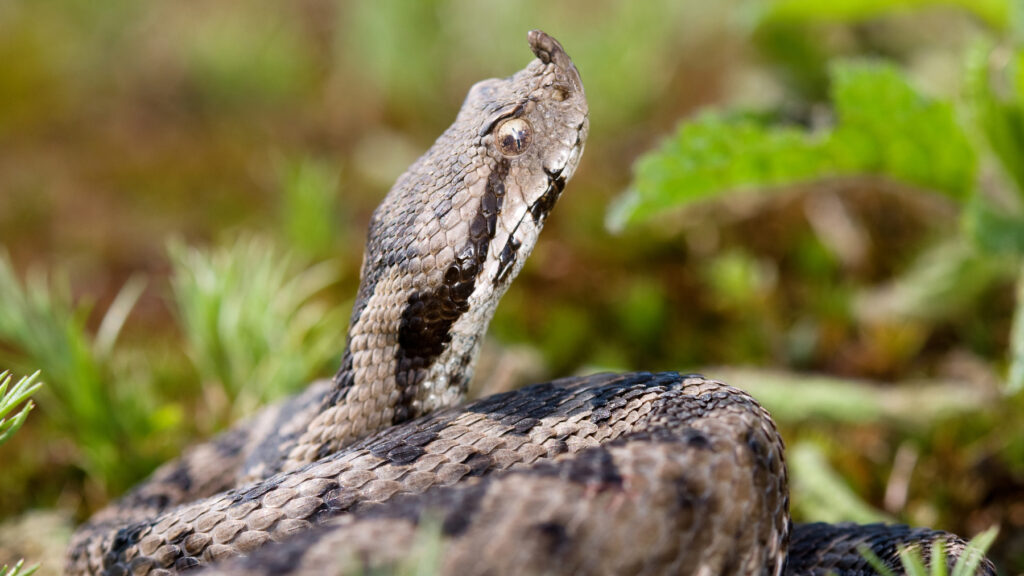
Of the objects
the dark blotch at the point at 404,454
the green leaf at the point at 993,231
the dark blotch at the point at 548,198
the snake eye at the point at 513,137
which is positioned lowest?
the green leaf at the point at 993,231

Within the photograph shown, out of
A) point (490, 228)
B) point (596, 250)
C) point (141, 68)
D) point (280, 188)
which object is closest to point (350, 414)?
point (490, 228)

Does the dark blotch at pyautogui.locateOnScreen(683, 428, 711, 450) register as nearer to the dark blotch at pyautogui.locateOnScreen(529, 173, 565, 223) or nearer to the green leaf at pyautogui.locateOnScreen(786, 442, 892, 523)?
the dark blotch at pyautogui.locateOnScreen(529, 173, 565, 223)

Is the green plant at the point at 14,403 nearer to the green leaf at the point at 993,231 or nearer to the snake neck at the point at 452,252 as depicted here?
the snake neck at the point at 452,252

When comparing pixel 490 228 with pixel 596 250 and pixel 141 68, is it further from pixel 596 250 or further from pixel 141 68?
pixel 141 68

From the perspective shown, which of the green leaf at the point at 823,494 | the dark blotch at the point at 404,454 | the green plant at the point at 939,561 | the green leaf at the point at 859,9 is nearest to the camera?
the green plant at the point at 939,561

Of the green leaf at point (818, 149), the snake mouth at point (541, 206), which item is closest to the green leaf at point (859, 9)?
the green leaf at point (818, 149)
